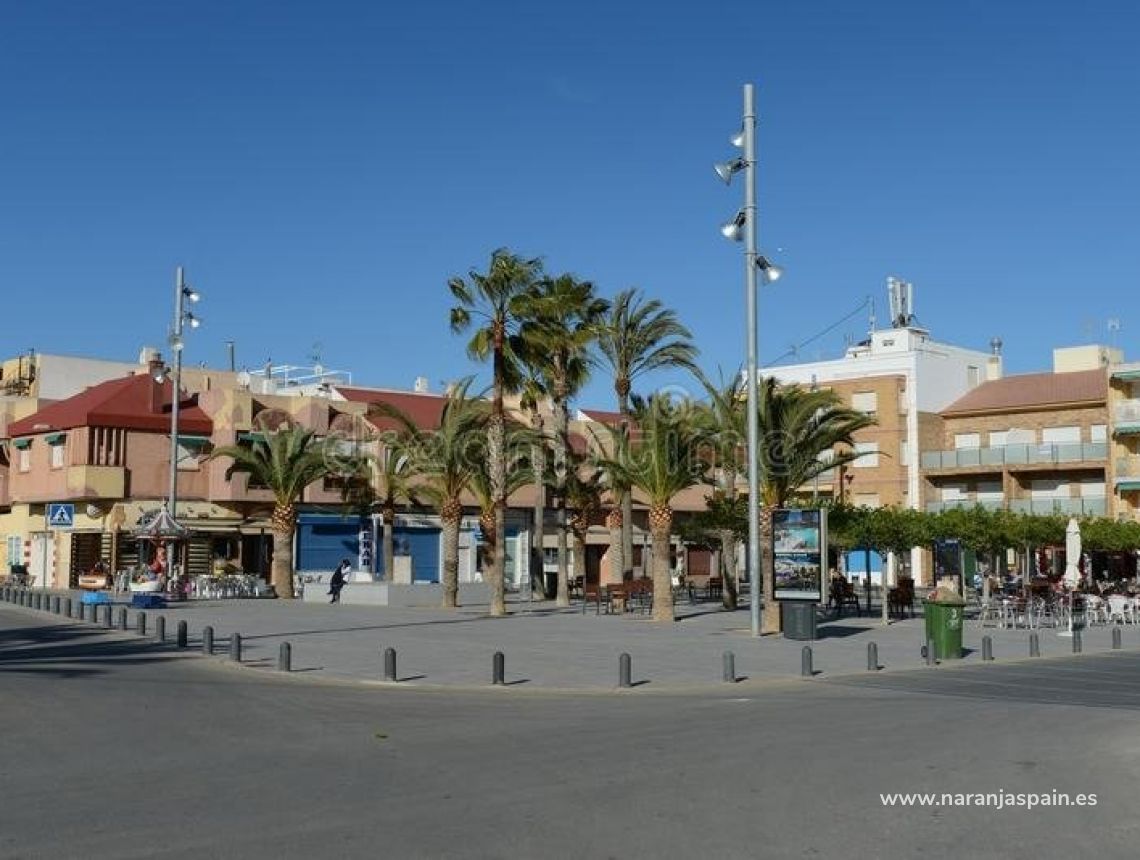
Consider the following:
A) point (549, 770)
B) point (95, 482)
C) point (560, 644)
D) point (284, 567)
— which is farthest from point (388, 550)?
point (549, 770)

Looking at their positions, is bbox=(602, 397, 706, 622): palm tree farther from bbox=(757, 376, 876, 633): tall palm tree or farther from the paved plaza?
bbox=(757, 376, 876, 633): tall palm tree

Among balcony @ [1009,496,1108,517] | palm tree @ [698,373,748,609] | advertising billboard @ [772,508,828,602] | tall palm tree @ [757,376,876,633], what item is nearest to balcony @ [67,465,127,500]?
palm tree @ [698,373,748,609]

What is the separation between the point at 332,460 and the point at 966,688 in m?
36.1

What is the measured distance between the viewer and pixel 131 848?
24.8ft

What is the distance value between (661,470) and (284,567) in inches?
764

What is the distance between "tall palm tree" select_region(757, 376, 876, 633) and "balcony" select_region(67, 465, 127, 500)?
31572 mm

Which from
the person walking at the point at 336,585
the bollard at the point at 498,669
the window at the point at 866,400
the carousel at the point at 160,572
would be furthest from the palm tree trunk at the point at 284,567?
the window at the point at 866,400

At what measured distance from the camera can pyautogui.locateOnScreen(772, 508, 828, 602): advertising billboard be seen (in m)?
26.5

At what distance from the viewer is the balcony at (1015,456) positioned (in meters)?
61.4

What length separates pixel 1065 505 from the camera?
6162cm

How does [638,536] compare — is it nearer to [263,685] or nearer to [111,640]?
[111,640]

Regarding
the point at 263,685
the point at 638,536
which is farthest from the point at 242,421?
the point at 263,685

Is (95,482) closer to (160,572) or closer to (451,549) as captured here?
(160,572)

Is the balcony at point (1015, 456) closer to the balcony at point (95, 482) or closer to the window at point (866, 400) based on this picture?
the window at point (866, 400)
